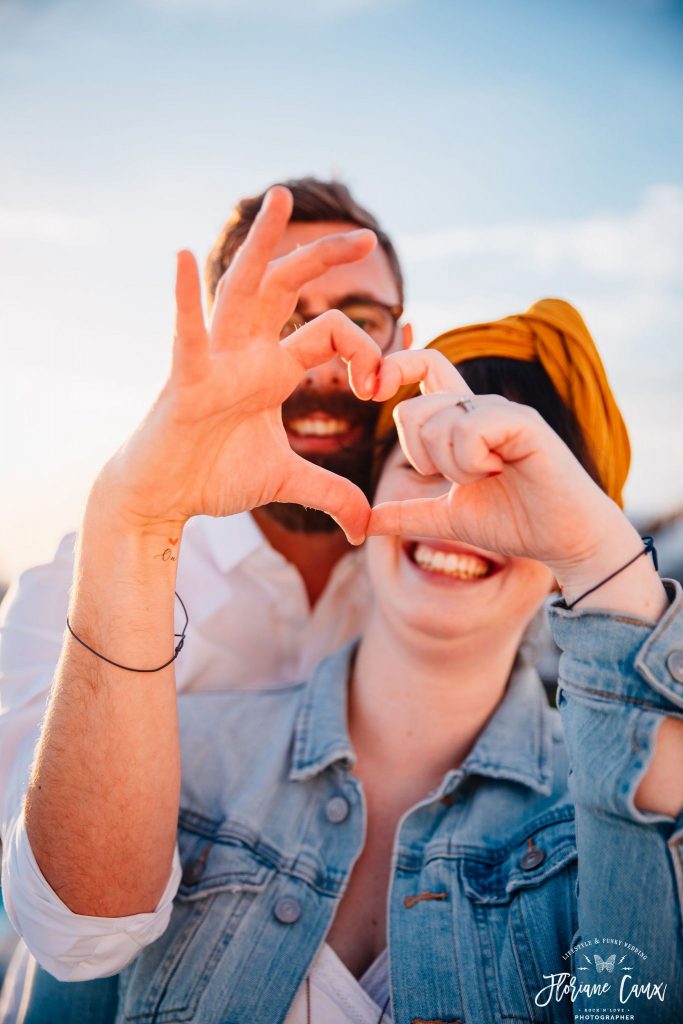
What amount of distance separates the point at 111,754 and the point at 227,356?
91cm

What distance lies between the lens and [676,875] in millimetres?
1479

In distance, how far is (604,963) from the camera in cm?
Result: 158

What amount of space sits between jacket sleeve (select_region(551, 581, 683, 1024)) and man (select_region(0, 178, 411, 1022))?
1.66 metres

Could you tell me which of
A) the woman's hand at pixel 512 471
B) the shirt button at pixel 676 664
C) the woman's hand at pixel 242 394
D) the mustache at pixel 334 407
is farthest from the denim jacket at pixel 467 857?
the mustache at pixel 334 407

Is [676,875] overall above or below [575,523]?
below

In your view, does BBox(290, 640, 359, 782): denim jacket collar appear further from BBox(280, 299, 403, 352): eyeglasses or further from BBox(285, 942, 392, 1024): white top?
BBox(280, 299, 403, 352): eyeglasses

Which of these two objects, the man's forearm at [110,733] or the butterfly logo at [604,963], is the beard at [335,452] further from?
the butterfly logo at [604,963]

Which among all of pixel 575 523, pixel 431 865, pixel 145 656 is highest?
pixel 575 523

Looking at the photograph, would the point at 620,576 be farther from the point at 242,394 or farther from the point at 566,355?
the point at 566,355

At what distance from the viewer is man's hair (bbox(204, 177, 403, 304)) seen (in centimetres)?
363

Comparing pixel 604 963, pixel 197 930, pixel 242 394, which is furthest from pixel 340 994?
pixel 242 394

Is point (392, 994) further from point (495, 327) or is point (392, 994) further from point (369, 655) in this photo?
point (495, 327)

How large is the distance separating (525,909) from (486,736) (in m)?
0.56

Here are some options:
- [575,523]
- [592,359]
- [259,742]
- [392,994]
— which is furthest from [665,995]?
[592,359]
